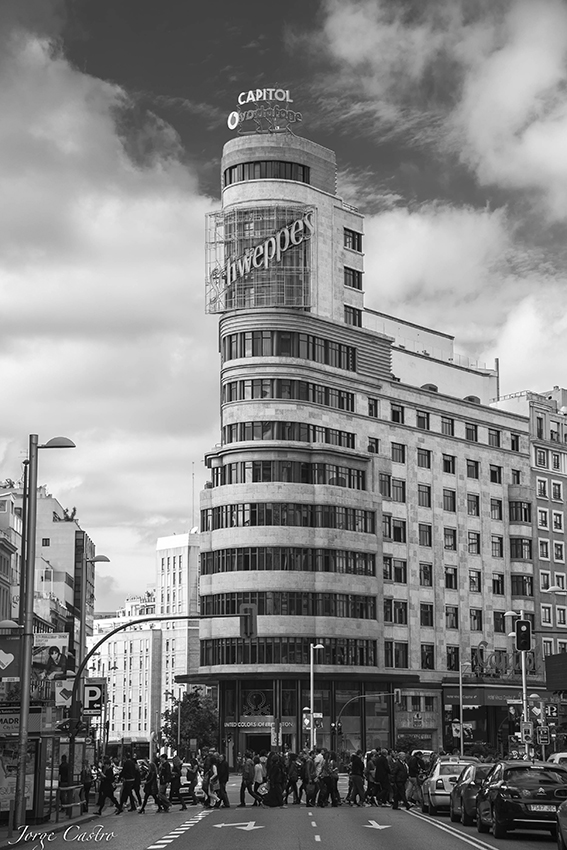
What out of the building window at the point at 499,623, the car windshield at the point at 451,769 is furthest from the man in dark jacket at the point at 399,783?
the building window at the point at 499,623

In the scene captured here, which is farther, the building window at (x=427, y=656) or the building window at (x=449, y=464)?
the building window at (x=449, y=464)

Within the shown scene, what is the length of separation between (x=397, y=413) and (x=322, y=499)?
13.7 meters

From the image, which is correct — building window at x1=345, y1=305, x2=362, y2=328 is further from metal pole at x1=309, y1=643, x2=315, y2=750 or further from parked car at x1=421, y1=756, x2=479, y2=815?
parked car at x1=421, y1=756, x2=479, y2=815

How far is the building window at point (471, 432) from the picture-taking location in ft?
354

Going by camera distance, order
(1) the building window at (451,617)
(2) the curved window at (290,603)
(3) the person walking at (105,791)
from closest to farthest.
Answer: (3) the person walking at (105,791) < (2) the curved window at (290,603) < (1) the building window at (451,617)

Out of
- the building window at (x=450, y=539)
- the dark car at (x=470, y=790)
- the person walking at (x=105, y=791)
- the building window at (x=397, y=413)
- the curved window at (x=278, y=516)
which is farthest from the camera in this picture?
the building window at (x=450, y=539)

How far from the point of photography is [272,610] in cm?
8894

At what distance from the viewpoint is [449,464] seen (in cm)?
10575

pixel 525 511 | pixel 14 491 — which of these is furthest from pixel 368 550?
pixel 14 491

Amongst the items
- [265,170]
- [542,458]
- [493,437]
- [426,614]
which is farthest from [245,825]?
[542,458]

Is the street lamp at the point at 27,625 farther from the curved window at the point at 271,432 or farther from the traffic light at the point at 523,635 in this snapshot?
the curved window at the point at 271,432

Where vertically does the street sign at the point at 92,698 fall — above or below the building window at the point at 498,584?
below

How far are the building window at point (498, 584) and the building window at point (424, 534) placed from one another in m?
8.12

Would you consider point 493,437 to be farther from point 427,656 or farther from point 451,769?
point 451,769
